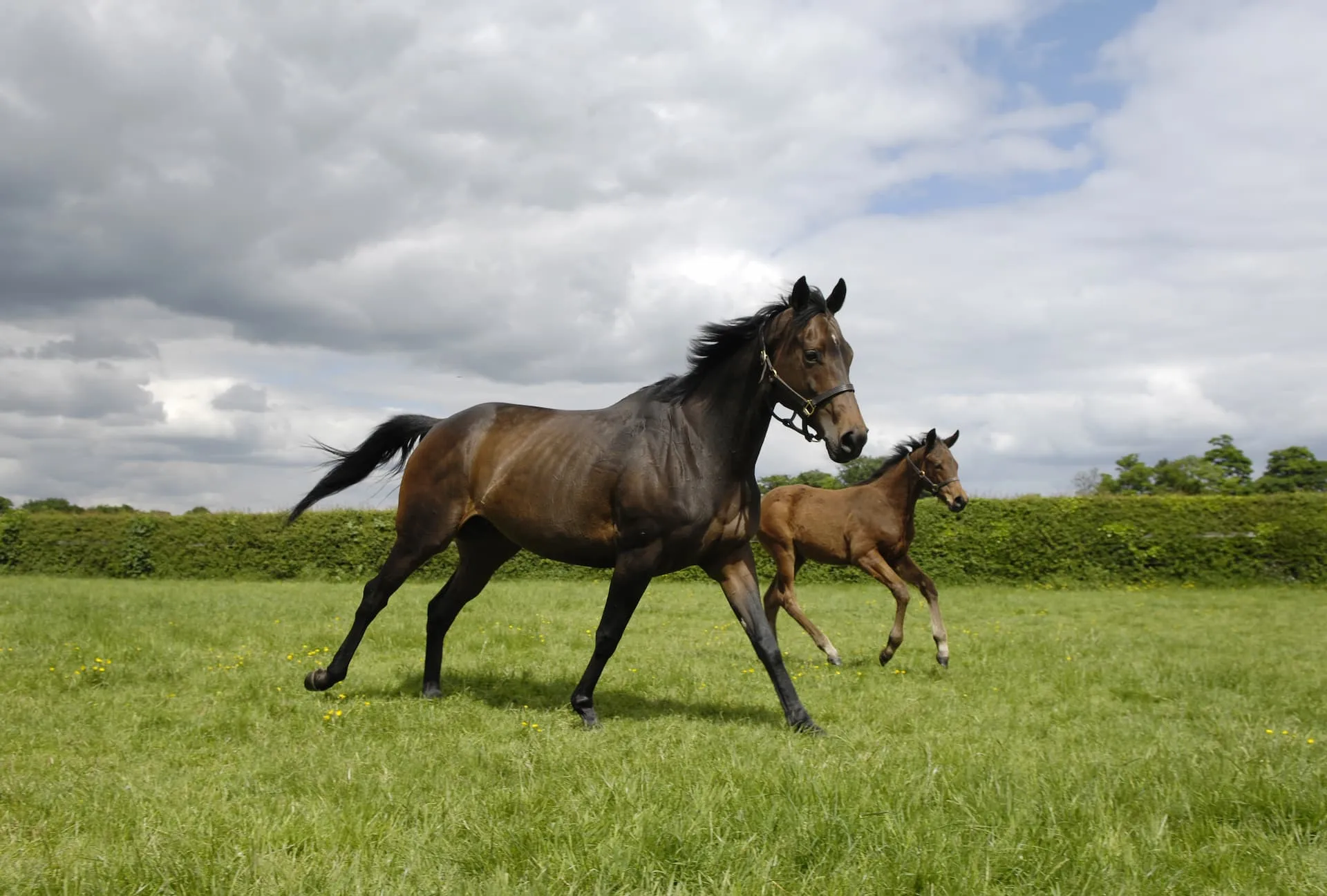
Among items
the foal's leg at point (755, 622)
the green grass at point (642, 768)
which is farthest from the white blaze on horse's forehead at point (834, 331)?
the green grass at point (642, 768)

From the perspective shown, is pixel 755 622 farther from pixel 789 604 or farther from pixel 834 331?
pixel 789 604

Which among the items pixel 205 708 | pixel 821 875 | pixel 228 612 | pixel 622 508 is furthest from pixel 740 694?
pixel 228 612

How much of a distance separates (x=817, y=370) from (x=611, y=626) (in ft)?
7.07

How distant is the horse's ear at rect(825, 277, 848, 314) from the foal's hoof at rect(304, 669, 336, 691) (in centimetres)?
455

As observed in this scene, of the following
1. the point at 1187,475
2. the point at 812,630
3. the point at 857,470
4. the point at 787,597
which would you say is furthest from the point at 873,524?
the point at 1187,475

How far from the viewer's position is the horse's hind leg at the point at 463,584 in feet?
23.4

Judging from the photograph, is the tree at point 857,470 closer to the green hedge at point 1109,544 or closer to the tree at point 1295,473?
the green hedge at point 1109,544

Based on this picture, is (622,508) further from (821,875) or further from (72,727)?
(72,727)

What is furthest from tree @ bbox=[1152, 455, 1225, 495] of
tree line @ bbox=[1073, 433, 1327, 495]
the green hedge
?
the green hedge

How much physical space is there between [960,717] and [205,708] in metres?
5.32

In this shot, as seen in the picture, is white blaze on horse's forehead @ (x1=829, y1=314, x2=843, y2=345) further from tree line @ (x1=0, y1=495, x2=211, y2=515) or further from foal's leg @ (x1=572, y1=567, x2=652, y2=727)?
tree line @ (x1=0, y1=495, x2=211, y2=515)

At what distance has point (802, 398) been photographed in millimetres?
5762

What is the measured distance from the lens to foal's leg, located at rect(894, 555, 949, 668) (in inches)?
366

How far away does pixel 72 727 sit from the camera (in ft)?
18.8
